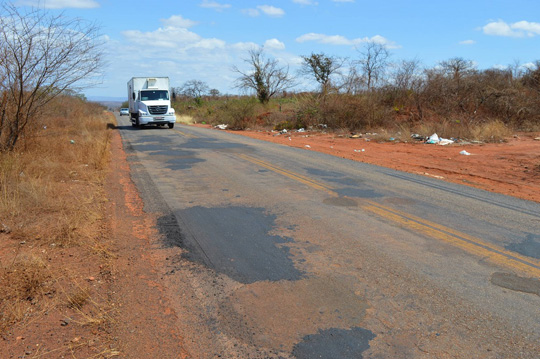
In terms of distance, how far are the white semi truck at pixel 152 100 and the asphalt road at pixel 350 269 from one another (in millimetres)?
19833

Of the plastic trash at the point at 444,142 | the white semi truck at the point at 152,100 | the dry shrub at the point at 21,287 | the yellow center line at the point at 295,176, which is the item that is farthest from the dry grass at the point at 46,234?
the white semi truck at the point at 152,100

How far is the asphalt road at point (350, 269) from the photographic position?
11.3ft

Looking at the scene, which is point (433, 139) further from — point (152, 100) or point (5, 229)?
point (152, 100)

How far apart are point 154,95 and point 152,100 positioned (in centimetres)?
51

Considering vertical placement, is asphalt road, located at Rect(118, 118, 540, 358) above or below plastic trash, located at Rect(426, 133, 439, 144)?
below

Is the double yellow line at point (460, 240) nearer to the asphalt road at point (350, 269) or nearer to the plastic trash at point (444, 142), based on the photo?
the asphalt road at point (350, 269)

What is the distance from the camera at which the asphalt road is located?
344 cm

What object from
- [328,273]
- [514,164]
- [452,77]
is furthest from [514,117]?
[328,273]

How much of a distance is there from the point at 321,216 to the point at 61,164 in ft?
23.6

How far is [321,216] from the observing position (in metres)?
6.91

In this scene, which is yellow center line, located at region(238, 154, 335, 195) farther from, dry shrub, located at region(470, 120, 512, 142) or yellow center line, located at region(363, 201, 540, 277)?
dry shrub, located at region(470, 120, 512, 142)

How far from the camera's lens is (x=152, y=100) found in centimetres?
2814

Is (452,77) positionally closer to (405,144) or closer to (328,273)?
(405,144)

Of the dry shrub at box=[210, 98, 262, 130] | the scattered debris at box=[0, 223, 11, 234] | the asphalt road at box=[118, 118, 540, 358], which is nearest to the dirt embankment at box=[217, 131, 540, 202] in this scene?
the asphalt road at box=[118, 118, 540, 358]
